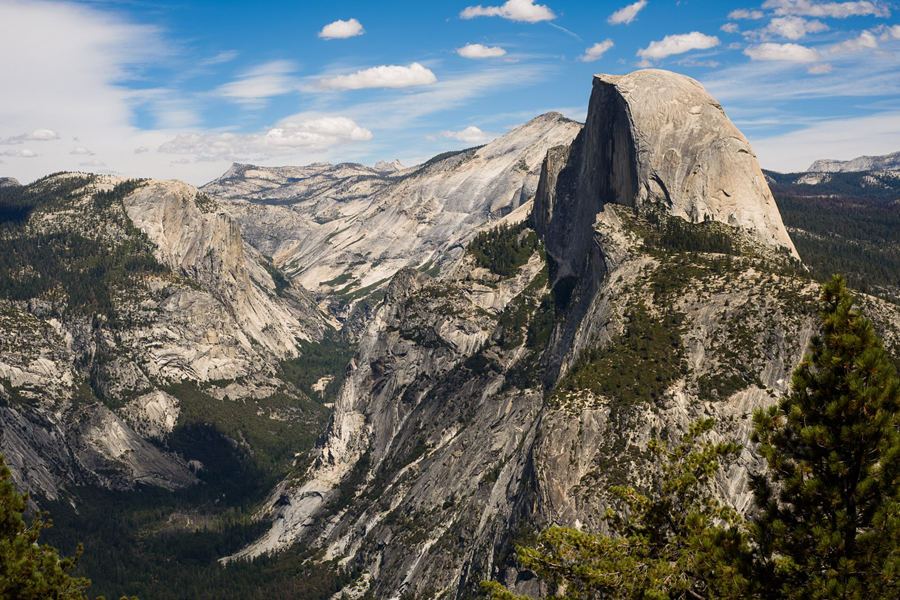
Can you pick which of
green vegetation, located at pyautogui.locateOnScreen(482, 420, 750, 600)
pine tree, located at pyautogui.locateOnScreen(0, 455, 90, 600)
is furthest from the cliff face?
pine tree, located at pyautogui.locateOnScreen(0, 455, 90, 600)

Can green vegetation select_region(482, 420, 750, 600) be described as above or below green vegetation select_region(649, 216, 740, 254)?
below

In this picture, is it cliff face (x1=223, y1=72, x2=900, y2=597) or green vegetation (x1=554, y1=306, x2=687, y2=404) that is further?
green vegetation (x1=554, y1=306, x2=687, y2=404)

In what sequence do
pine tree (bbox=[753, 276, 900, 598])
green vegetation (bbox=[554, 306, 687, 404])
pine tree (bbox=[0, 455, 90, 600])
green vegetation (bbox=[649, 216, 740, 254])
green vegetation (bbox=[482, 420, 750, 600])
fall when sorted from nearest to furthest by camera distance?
pine tree (bbox=[753, 276, 900, 598]), green vegetation (bbox=[482, 420, 750, 600]), pine tree (bbox=[0, 455, 90, 600]), green vegetation (bbox=[554, 306, 687, 404]), green vegetation (bbox=[649, 216, 740, 254])

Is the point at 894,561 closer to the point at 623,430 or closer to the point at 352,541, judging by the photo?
the point at 623,430

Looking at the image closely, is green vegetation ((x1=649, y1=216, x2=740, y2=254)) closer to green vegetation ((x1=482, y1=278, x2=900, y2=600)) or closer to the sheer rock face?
the sheer rock face

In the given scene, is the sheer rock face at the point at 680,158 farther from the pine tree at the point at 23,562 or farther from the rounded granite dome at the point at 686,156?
the pine tree at the point at 23,562

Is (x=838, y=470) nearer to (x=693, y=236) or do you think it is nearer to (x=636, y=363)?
(x=636, y=363)
